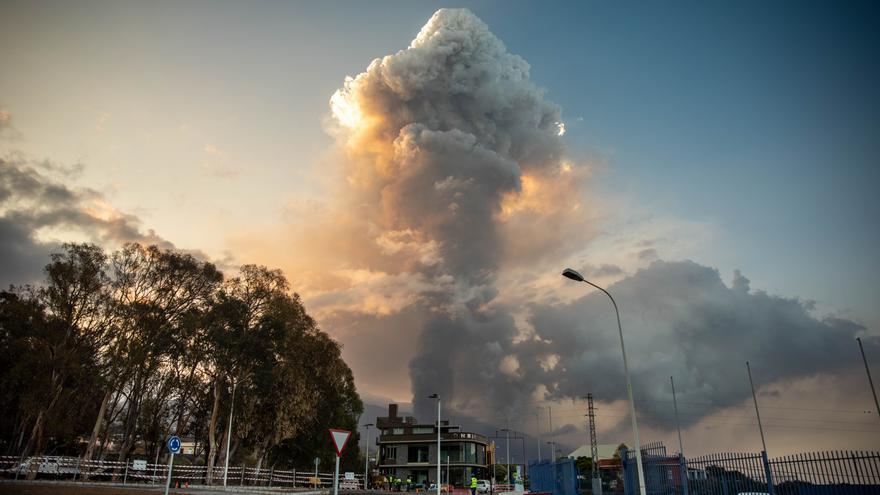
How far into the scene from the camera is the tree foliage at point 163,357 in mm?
38438

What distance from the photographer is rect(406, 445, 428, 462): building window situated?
9400cm

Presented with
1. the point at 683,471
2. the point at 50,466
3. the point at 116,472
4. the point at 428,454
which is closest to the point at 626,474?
the point at 683,471

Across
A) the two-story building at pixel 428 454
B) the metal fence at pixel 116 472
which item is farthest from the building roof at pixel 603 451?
the metal fence at pixel 116 472

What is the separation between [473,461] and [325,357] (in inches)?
2051

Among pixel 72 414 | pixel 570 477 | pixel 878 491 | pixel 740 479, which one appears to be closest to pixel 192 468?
pixel 72 414

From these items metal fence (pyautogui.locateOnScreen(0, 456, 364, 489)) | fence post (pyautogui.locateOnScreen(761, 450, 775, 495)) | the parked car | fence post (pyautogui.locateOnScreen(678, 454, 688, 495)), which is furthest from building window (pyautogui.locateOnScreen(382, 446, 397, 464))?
fence post (pyautogui.locateOnScreen(761, 450, 775, 495))

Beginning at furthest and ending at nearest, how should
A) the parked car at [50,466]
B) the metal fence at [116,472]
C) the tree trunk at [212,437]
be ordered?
1. the tree trunk at [212,437]
2. the metal fence at [116,472]
3. the parked car at [50,466]

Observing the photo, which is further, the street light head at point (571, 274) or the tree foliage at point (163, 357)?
the tree foliage at point (163, 357)

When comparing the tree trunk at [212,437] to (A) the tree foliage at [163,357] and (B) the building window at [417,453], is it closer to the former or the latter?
(A) the tree foliage at [163,357]

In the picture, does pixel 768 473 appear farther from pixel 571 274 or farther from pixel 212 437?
pixel 212 437

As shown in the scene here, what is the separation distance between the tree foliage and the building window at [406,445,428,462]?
44.3 metres

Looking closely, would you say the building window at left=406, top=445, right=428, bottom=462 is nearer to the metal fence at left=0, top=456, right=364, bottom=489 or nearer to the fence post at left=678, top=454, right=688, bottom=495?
the metal fence at left=0, top=456, right=364, bottom=489

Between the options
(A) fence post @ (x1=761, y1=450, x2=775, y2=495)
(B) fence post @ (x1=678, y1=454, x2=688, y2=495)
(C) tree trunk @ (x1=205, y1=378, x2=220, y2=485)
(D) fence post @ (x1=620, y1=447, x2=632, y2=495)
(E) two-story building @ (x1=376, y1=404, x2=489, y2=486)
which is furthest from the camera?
(E) two-story building @ (x1=376, y1=404, x2=489, y2=486)

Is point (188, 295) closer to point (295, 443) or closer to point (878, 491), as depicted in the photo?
point (295, 443)
